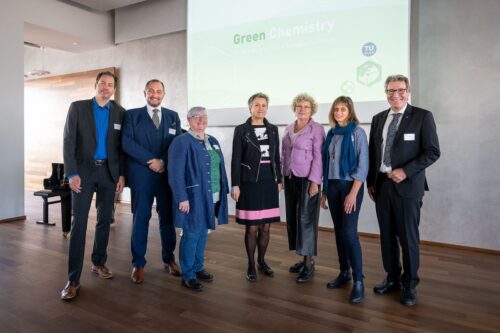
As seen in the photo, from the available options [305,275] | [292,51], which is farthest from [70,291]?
[292,51]

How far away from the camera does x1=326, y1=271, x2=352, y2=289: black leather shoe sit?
285 cm

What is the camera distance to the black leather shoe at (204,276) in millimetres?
2993

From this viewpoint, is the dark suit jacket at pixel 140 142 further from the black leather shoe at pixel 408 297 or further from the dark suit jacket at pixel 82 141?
the black leather shoe at pixel 408 297

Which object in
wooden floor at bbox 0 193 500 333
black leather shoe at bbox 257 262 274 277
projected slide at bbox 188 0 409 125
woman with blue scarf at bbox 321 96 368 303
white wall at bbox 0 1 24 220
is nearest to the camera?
wooden floor at bbox 0 193 500 333

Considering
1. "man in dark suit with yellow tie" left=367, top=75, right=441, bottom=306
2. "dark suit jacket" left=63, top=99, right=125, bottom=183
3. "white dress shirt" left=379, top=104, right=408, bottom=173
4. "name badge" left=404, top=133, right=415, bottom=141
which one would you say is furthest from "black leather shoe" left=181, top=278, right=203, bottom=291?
"name badge" left=404, top=133, right=415, bottom=141

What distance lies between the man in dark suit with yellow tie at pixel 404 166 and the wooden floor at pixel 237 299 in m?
0.35

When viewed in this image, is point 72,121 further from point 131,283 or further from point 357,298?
point 357,298

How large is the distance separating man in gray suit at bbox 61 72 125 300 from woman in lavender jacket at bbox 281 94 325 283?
4.39ft

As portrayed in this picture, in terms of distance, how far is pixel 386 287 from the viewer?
9.06ft

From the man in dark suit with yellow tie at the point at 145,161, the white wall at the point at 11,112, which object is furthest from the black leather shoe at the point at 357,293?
the white wall at the point at 11,112

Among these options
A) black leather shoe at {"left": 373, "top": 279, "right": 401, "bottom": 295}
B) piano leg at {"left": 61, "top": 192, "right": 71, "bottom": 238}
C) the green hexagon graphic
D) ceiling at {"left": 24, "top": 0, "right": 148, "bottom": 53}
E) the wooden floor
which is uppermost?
ceiling at {"left": 24, "top": 0, "right": 148, "bottom": 53}

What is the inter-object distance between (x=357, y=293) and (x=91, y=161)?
2.11 metres

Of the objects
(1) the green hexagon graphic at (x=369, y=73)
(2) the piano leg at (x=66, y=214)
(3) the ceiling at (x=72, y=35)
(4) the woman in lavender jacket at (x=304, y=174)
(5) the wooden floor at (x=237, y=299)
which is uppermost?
(3) the ceiling at (x=72, y=35)

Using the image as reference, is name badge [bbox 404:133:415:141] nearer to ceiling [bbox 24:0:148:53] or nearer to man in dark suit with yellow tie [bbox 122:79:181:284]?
man in dark suit with yellow tie [bbox 122:79:181:284]
